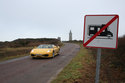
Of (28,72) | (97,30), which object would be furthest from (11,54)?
(97,30)

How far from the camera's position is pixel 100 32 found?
244cm

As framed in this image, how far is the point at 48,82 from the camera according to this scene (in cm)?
399

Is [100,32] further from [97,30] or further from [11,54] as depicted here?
[11,54]

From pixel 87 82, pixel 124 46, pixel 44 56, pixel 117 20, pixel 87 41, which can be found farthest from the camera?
pixel 44 56

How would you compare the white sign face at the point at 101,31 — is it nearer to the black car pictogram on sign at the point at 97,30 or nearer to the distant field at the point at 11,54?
the black car pictogram on sign at the point at 97,30

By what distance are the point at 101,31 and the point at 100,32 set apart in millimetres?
31

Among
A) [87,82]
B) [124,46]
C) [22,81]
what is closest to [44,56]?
[22,81]

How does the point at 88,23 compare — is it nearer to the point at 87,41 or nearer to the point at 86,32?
the point at 86,32

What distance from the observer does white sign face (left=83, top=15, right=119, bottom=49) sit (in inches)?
93.0

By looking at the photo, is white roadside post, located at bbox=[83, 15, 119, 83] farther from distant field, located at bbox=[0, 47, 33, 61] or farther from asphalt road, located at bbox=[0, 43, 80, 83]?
distant field, located at bbox=[0, 47, 33, 61]

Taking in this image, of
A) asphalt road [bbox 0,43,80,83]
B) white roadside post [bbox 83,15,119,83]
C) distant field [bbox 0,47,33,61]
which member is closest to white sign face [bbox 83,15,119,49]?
white roadside post [bbox 83,15,119,83]

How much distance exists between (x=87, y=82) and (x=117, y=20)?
2.52 metres

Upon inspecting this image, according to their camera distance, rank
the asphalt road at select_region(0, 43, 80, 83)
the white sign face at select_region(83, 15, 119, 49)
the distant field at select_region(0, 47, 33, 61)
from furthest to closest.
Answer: the distant field at select_region(0, 47, 33, 61) → the asphalt road at select_region(0, 43, 80, 83) → the white sign face at select_region(83, 15, 119, 49)

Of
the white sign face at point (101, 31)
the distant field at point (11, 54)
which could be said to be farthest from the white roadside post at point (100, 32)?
the distant field at point (11, 54)
